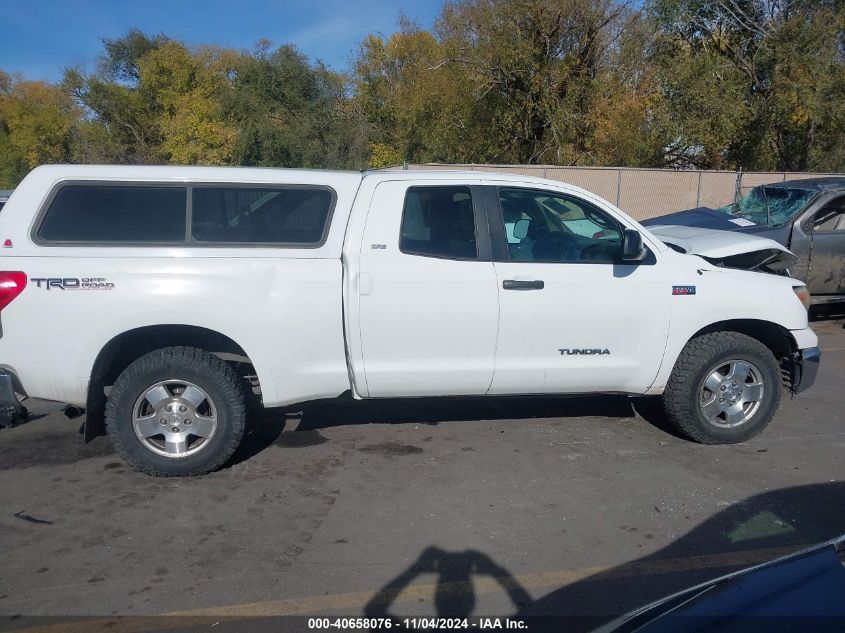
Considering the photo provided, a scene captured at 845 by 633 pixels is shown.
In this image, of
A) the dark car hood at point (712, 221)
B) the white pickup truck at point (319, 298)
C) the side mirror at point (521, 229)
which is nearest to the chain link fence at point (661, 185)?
the dark car hood at point (712, 221)

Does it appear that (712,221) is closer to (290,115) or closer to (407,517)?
(407,517)

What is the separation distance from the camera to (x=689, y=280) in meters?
5.43

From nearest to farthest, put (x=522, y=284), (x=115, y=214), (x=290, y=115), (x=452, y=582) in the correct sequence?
(x=452, y=582) < (x=115, y=214) < (x=522, y=284) < (x=290, y=115)

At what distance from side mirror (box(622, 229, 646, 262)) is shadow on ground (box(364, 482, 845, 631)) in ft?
5.70

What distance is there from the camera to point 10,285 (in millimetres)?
4680

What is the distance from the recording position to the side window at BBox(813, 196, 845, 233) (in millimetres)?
9727

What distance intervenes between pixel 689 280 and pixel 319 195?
269 centimetres

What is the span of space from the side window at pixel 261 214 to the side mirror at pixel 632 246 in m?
2.03

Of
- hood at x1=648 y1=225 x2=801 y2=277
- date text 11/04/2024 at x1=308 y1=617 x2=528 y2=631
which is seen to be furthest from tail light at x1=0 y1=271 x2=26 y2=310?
hood at x1=648 y1=225 x2=801 y2=277

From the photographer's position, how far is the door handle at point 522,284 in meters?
5.14

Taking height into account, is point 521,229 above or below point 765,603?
above

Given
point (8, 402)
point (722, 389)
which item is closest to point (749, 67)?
point (722, 389)

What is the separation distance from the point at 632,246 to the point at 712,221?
527cm

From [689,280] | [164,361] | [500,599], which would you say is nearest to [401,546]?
[500,599]
